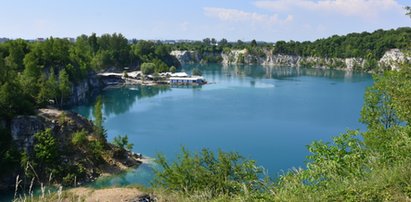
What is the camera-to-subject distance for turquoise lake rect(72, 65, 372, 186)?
22.5 m

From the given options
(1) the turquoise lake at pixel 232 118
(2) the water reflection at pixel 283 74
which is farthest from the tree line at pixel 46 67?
(2) the water reflection at pixel 283 74

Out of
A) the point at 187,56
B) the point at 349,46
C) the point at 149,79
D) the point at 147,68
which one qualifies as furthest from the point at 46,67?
the point at 349,46

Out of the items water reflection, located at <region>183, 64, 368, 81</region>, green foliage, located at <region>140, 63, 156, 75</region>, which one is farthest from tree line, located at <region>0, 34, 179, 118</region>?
water reflection, located at <region>183, 64, 368, 81</region>

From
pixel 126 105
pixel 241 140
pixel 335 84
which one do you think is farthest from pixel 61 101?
pixel 335 84

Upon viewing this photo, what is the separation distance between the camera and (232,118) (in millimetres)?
32219

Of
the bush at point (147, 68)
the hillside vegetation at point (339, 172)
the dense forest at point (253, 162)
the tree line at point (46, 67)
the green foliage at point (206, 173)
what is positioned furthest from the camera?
the bush at point (147, 68)

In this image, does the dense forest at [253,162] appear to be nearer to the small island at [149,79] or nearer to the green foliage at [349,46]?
the small island at [149,79]

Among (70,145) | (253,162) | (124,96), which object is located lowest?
(124,96)

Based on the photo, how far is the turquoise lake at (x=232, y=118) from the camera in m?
22.5

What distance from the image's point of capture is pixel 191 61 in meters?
95.9

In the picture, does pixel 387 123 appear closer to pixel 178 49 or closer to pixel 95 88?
pixel 95 88

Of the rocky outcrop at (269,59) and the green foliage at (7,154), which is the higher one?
the rocky outcrop at (269,59)

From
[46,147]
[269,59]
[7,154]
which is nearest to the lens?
[7,154]

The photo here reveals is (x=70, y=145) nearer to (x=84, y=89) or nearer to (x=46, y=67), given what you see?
(x=46, y=67)
